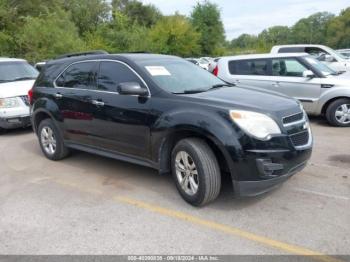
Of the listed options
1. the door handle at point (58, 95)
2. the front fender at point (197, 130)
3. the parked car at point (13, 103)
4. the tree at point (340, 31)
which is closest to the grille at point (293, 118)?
the front fender at point (197, 130)

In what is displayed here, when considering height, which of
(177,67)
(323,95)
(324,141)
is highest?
(177,67)

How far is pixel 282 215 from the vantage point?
4.06 metres

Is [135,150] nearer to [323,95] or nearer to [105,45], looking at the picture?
[323,95]

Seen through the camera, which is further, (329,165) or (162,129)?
(329,165)

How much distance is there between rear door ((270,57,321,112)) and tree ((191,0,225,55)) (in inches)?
1675

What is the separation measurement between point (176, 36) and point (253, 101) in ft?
136

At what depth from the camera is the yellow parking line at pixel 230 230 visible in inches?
131

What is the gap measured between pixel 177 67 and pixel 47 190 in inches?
94.1

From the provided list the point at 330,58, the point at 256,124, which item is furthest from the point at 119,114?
the point at 330,58

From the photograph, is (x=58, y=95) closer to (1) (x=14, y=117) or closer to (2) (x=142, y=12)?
(1) (x=14, y=117)

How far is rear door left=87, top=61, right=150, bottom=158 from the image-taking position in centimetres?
472

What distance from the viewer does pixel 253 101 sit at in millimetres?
4305

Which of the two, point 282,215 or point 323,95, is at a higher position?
point 323,95

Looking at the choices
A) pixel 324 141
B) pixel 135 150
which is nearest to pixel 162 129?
pixel 135 150
